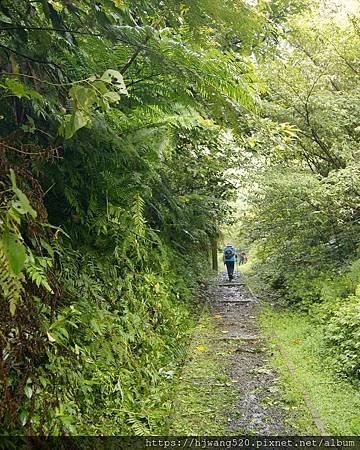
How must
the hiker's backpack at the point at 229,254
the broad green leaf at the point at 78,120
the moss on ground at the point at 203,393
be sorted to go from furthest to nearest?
1. the hiker's backpack at the point at 229,254
2. the moss on ground at the point at 203,393
3. the broad green leaf at the point at 78,120

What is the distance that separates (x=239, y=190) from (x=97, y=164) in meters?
8.07

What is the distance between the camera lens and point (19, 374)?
2.83 meters

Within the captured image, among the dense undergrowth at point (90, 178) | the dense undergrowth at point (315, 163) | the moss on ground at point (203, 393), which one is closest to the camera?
the dense undergrowth at point (90, 178)

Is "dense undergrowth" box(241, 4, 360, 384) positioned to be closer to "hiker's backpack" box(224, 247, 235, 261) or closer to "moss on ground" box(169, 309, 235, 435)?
"moss on ground" box(169, 309, 235, 435)

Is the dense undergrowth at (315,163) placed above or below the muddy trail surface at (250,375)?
above

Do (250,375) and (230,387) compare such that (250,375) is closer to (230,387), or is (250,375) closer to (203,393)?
(230,387)

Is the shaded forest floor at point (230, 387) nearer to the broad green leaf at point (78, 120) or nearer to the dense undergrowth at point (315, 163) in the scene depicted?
the dense undergrowth at point (315, 163)

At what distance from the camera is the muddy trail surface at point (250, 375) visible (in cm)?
427

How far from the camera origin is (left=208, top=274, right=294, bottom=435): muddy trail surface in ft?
14.0

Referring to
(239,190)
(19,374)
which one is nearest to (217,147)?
(239,190)

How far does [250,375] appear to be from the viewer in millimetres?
5520

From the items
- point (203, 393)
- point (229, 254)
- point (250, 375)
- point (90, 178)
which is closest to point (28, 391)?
point (90, 178)

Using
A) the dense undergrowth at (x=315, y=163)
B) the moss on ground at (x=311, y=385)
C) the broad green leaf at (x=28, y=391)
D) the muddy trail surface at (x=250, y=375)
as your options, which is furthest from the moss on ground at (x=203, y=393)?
the dense undergrowth at (x=315, y=163)

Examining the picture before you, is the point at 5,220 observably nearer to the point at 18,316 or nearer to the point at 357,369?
the point at 18,316
